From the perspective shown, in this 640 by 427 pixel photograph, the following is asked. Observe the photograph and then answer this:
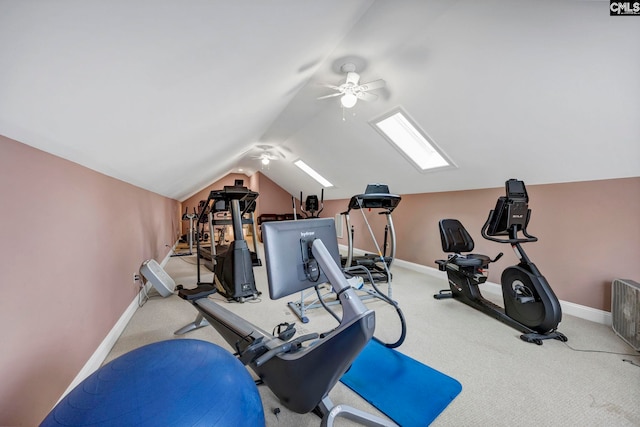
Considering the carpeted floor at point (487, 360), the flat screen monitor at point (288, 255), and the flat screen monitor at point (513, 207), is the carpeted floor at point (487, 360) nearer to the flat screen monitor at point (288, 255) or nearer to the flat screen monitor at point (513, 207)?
the flat screen monitor at point (288, 255)

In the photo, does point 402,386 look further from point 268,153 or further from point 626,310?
point 268,153

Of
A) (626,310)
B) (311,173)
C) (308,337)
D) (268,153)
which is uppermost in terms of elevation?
(268,153)

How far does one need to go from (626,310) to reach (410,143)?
120 inches

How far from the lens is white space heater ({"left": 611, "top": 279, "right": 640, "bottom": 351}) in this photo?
2060 mm

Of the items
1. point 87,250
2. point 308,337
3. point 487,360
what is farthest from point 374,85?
point 87,250

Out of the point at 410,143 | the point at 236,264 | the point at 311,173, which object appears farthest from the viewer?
the point at 311,173

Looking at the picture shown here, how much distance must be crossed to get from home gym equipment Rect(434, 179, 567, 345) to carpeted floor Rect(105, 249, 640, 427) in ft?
0.36

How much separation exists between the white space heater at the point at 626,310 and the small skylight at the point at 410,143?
7.00ft

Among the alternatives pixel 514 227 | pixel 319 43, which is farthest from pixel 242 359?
pixel 514 227

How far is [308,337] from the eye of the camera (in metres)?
1.33

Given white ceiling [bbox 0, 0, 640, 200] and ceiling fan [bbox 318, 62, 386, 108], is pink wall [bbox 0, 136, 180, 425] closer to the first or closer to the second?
white ceiling [bbox 0, 0, 640, 200]

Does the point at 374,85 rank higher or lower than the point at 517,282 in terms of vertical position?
higher

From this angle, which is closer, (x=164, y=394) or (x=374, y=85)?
(x=164, y=394)

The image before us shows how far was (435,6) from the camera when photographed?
201 cm
